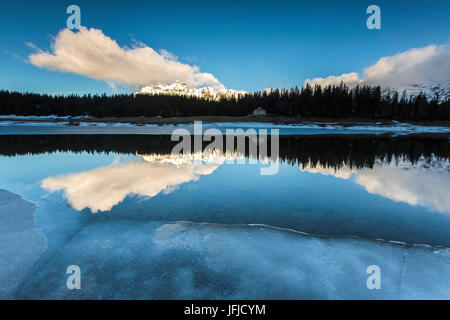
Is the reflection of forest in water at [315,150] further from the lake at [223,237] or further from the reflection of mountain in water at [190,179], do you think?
the lake at [223,237]

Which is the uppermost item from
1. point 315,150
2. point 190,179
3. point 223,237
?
point 315,150

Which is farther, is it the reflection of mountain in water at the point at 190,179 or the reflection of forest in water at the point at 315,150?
the reflection of forest in water at the point at 315,150

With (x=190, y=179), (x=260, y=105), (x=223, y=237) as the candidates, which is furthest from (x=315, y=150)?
(x=260, y=105)

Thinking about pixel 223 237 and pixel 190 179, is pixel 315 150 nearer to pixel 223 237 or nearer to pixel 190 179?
pixel 190 179

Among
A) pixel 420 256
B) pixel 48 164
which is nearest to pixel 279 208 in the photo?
pixel 420 256

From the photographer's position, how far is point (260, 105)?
78.9 meters

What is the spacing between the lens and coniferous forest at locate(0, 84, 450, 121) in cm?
6700

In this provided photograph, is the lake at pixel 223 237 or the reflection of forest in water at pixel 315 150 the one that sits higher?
the reflection of forest in water at pixel 315 150

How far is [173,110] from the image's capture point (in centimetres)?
8325

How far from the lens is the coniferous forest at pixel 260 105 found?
2638 inches

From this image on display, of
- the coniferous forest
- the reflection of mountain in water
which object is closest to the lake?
the reflection of mountain in water

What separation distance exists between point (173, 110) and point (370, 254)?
3352 inches

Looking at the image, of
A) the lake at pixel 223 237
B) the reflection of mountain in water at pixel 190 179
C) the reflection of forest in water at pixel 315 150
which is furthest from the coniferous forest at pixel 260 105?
the lake at pixel 223 237
